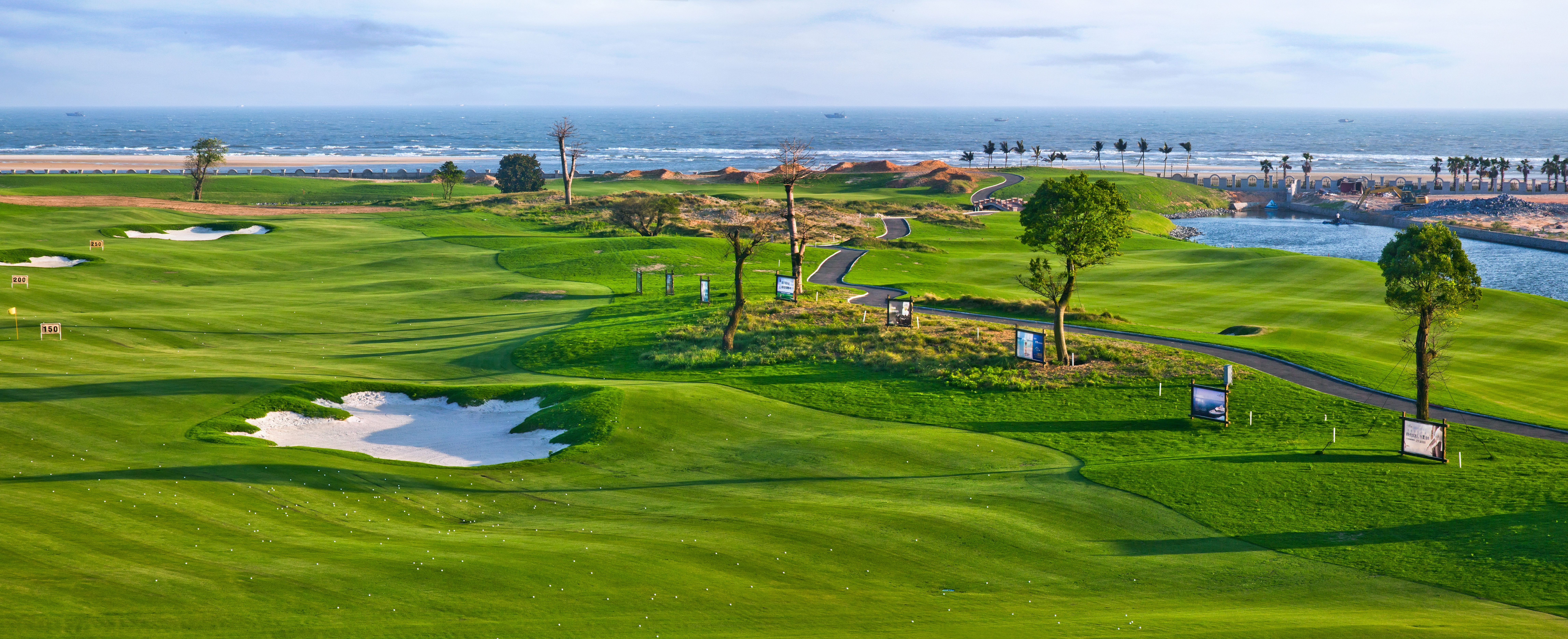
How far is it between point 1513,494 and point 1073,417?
1357 centimetres

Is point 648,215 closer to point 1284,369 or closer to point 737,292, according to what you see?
point 737,292

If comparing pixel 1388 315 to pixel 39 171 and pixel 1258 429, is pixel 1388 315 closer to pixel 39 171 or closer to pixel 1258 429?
pixel 1258 429

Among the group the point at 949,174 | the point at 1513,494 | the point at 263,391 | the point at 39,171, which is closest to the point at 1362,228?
the point at 949,174

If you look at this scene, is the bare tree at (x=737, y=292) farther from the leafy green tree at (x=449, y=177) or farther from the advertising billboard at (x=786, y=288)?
the leafy green tree at (x=449, y=177)

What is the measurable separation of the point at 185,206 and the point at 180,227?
21.0 metres

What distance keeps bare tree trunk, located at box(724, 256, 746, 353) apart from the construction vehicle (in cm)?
12972

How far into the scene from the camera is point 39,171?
17162 cm

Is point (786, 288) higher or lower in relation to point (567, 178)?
lower

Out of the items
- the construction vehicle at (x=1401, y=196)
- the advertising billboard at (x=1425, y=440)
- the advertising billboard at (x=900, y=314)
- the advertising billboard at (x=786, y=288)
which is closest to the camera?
the advertising billboard at (x=1425, y=440)

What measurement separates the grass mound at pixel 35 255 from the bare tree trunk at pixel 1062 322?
191 ft

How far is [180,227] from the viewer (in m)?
84.0

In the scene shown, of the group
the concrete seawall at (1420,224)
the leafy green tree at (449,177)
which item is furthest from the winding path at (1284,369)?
the leafy green tree at (449,177)

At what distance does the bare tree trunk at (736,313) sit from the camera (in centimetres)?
4822

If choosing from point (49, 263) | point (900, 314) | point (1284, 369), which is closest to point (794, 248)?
point (900, 314)
